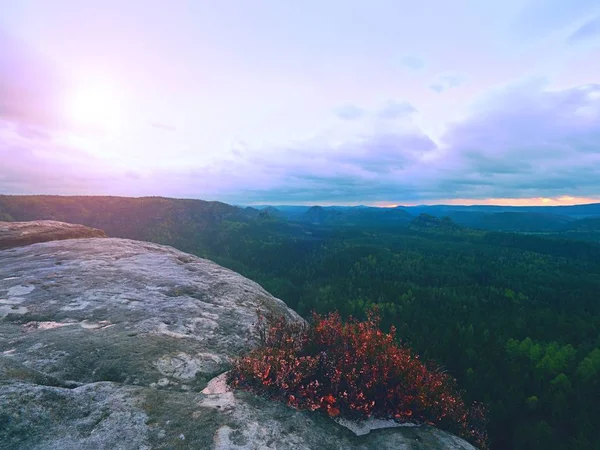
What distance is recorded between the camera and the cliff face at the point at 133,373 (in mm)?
5484

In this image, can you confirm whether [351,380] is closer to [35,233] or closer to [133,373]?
[133,373]

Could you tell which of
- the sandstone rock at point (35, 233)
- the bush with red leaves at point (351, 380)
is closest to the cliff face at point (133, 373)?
the bush with red leaves at point (351, 380)

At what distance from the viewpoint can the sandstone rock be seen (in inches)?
774

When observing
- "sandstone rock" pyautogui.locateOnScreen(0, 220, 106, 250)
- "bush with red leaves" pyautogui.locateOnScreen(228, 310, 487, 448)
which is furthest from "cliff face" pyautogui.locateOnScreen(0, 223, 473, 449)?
"sandstone rock" pyautogui.locateOnScreen(0, 220, 106, 250)

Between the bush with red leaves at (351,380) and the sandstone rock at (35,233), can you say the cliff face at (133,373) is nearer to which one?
the bush with red leaves at (351,380)

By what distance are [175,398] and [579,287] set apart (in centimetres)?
21618

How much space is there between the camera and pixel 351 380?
24.3 feet

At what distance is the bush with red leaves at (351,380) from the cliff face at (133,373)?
405 millimetres

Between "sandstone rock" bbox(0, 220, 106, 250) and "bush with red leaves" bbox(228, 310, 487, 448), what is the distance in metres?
19.5

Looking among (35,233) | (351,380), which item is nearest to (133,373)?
(351,380)

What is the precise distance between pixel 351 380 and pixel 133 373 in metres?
4.74

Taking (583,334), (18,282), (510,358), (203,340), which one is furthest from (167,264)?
(583,334)

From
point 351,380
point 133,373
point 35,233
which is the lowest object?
point 351,380

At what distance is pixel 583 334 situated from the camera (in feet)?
315
